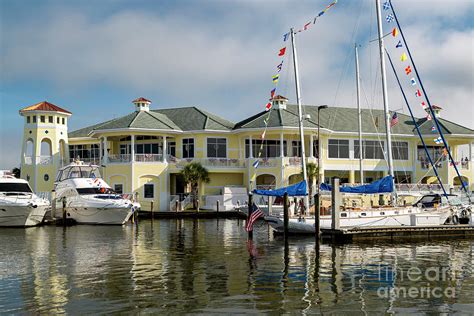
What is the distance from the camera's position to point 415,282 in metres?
17.3

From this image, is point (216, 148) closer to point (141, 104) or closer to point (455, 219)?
point (141, 104)

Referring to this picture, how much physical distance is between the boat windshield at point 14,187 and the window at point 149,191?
12029 millimetres

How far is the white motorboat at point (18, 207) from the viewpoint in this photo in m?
37.3

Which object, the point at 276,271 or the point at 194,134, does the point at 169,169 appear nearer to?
the point at 194,134

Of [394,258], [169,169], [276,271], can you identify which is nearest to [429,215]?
[394,258]

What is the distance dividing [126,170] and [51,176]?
8972 mm

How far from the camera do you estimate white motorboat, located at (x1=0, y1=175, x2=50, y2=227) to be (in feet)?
123

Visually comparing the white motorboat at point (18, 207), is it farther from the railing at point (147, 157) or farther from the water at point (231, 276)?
the railing at point (147, 157)

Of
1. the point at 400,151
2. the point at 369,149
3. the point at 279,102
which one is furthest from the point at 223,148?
the point at 400,151

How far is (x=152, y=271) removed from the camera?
63.3 ft

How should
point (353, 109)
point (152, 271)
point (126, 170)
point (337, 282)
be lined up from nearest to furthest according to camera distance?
point (337, 282)
point (152, 271)
point (126, 170)
point (353, 109)

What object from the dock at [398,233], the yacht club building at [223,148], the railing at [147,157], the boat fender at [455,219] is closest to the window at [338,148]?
the yacht club building at [223,148]

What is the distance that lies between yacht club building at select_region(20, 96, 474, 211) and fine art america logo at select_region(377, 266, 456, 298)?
101 ft

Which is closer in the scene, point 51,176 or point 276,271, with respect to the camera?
point 276,271
